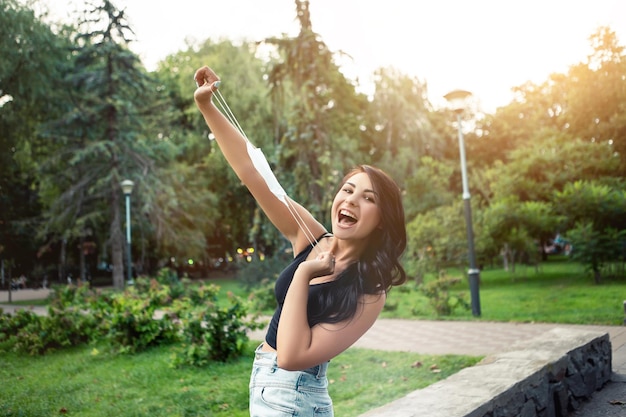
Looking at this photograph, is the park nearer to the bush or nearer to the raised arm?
the bush

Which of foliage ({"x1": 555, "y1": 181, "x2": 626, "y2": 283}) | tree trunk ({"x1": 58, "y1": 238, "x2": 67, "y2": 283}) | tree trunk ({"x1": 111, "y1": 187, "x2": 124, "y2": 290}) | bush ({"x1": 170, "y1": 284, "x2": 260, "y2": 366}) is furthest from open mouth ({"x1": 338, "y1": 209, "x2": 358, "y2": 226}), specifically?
tree trunk ({"x1": 58, "y1": 238, "x2": 67, "y2": 283})

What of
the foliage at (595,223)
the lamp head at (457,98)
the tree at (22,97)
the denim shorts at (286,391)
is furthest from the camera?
the tree at (22,97)

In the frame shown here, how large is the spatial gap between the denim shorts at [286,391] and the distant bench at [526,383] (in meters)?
1.42

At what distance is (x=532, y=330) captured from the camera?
8422 millimetres

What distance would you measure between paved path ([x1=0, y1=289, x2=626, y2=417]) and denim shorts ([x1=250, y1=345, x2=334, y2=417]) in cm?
389

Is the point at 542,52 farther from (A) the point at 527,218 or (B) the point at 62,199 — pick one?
(B) the point at 62,199

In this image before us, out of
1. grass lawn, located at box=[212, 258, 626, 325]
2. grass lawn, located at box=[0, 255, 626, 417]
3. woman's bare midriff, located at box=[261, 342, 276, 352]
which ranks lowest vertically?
grass lawn, located at box=[212, 258, 626, 325]

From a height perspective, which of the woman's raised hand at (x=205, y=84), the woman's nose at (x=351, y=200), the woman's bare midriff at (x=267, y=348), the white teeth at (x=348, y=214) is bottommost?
the woman's bare midriff at (x=267, y=348)

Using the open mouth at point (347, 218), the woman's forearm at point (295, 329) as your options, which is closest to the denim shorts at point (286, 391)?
the woman's forearm at point (295, 329)

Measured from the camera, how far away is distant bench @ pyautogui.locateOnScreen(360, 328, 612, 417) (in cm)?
329

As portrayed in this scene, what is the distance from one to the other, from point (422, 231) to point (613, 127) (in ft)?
22.7

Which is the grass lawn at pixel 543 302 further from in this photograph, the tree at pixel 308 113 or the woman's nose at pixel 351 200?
the woman's nose at pixel 351 200

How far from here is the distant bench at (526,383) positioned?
3287 mm

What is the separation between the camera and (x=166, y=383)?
19.2ft
